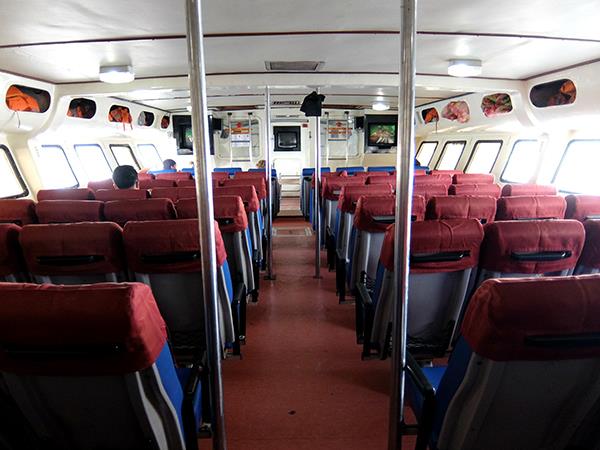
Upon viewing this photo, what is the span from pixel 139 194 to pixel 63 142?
213 inches

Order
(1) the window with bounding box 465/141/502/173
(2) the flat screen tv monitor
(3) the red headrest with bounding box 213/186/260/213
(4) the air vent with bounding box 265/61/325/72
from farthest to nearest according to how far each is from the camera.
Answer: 1. (2) the flat screen tv monitor
2. (1) the window with bounding box 465/141/502/173
3. (4) the air vent with bounding box 265/61/325/72
4. (3) the red headrest with bounding box 213/186/260/213

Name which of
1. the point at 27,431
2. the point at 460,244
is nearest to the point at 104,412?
the point at 27,431

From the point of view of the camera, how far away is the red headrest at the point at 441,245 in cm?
185

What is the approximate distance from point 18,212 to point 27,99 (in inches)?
115

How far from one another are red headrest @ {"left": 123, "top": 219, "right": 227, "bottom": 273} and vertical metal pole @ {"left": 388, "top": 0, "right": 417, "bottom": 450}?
1.00 m

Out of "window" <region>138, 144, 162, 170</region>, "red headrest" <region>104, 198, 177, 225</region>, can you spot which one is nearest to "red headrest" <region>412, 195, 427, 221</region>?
"red headrest" <region>104, 198, 177, 225</region>

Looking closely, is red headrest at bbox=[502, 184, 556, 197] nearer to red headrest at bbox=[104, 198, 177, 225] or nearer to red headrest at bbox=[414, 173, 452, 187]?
red headrest at bbox=[414, 173, 452, 187]

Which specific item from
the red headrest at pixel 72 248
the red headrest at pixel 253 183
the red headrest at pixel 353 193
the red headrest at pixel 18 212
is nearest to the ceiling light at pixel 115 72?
the red headrest at pixel 253 183

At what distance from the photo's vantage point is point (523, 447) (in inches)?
53.1

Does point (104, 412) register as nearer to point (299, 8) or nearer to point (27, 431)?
point (27, 431)

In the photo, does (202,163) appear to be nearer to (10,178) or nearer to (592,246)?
(592,246)

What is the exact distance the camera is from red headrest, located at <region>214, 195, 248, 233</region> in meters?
2.74

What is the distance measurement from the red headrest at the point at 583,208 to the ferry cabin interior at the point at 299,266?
2cm

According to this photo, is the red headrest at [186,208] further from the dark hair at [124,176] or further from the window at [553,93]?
the window at [553,93]
